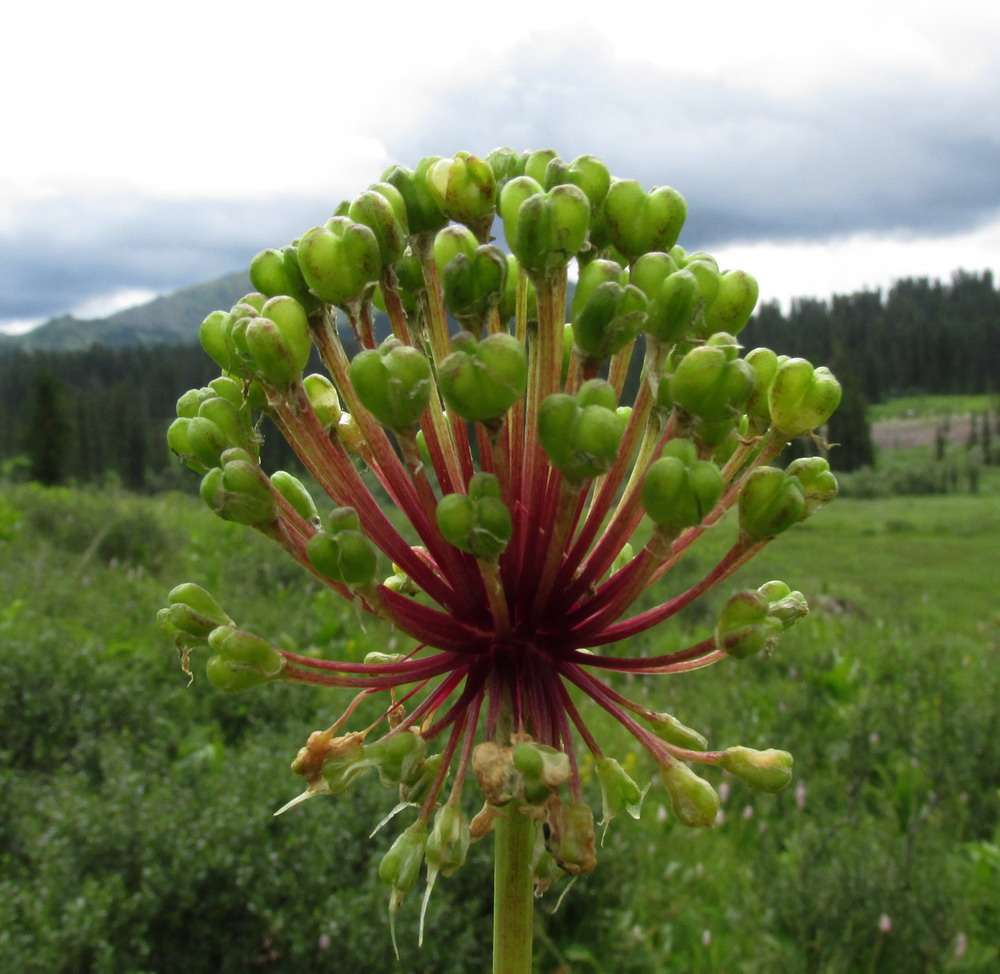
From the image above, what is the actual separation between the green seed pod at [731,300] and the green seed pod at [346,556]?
3.13ft

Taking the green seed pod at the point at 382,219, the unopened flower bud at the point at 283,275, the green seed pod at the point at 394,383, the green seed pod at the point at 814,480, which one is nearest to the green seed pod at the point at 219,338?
the unopened flower bud at the point at 283,275

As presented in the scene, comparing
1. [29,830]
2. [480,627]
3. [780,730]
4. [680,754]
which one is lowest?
[780,730]

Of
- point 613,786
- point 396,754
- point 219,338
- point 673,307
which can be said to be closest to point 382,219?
point 219,338

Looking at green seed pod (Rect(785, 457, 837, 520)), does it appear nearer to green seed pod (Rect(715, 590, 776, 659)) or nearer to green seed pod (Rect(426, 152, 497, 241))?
green seed pod (Rect(715, 590, 776, 659))

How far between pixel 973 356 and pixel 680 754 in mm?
168958

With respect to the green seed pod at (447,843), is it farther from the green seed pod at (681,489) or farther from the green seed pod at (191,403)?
the green seed pod at (191,403)

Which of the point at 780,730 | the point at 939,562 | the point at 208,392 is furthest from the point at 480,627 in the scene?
the point at 939,562

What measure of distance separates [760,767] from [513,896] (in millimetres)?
607

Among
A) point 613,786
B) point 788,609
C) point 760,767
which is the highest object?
point 788,609

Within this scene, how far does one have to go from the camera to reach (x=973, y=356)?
147875 mm

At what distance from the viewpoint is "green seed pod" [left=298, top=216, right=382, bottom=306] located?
5.88 feet

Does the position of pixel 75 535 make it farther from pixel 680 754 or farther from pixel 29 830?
pixel 680 754

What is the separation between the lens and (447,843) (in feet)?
5.75

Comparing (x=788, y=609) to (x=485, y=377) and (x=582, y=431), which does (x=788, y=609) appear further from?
(x=485, y=377)
